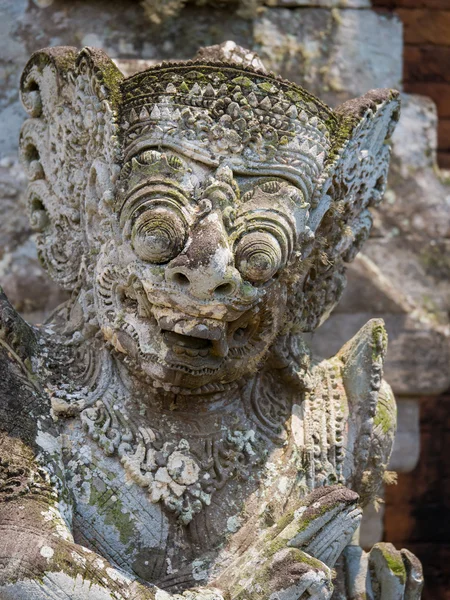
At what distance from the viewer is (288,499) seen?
3.18 metres

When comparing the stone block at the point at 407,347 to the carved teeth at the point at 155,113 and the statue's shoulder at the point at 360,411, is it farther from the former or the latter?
the carved teeth at the point at 155,113

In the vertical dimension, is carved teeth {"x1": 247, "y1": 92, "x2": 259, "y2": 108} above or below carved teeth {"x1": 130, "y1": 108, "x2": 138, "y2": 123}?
above

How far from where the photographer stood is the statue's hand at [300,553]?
2758 millimetres

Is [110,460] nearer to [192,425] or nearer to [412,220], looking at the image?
[192,425]

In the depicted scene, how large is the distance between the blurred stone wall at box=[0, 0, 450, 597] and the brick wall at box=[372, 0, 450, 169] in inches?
2.2

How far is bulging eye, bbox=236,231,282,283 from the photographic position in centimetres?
286

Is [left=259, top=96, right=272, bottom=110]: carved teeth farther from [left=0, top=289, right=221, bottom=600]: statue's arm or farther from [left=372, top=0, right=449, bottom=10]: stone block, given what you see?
[left=372, top=0, right=449, bottom=10]: stone block

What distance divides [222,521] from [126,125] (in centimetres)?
108

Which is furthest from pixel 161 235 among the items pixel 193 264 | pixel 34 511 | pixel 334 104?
pixel 334 104

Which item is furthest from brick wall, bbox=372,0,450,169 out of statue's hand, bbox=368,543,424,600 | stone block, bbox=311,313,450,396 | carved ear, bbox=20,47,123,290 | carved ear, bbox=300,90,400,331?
statue's hand, bbox=368,543,424,600

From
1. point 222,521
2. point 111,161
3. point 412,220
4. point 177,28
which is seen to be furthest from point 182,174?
point 412,220

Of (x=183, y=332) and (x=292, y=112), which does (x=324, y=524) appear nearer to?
(x=183, y=332)

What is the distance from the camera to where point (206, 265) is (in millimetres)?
2799

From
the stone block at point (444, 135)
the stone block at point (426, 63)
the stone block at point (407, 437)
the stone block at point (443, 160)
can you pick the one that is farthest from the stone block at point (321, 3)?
the stone block at point (407, 437)
